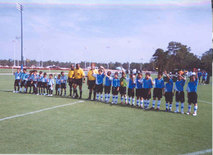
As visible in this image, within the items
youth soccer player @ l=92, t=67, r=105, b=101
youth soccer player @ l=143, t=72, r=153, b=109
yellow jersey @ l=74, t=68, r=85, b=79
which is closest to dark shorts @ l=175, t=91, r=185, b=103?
youth soccer player @ l=143, t=72, r=153, b=109

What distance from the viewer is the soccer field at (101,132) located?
439 centimetres

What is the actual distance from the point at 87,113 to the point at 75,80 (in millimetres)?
4211

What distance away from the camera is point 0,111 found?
7707mm

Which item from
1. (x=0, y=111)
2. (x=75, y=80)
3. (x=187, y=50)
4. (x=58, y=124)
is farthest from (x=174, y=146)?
(x=187, y=50)

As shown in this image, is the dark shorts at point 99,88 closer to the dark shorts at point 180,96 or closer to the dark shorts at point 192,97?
the dark shorts at point 180,96

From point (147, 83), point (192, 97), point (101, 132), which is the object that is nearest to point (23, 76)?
point (147, 83)

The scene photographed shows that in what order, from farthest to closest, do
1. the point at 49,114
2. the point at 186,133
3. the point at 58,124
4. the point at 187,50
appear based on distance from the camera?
the point at 187,50
the point at 49,114
the point at 58,124
the point at 186,133

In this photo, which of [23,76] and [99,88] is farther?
[23,76]

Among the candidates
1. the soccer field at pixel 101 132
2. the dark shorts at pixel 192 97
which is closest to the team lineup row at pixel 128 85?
the dark shorts at pixel 192 97

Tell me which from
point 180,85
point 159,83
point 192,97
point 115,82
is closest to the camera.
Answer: point 192,97

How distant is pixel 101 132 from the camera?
548cm

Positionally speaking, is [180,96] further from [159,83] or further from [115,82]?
[115,82]

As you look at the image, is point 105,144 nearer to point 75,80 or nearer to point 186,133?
point 186,133

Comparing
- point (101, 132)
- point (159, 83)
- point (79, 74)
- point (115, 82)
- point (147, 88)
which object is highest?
point (79, 74)
